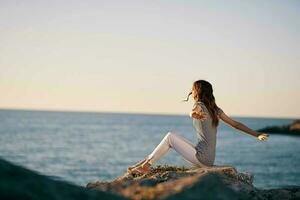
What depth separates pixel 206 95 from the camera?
11.3 meters

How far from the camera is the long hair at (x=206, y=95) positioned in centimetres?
1126

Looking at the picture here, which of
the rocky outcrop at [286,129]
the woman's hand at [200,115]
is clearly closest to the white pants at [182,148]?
the woman's hand at [200,115]

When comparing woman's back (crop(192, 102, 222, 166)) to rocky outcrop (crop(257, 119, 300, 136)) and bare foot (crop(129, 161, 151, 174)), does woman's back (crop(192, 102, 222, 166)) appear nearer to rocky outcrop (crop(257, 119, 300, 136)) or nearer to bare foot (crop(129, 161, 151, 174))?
bare foot (crop(129, 161, 151, 174))

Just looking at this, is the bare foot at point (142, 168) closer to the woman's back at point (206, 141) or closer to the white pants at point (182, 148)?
the white pants at point (182, 148)

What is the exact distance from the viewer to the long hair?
11258 millimetres

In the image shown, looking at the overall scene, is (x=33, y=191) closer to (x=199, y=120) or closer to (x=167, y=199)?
(x=167, y=199)

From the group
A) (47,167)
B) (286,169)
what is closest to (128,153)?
(47,167)

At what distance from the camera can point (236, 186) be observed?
954 centimetres

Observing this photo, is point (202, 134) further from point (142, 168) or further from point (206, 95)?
point (142, 168)

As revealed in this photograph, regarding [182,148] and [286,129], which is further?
[286,129]

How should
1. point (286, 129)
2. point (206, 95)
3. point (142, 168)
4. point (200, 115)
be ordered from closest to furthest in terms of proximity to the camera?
point (142, 168) < point (206, 95) < point (200, 115) < point (286, 129)

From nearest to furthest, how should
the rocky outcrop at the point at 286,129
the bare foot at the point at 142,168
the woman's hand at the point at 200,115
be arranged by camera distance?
the bare foot at the point at 142,168 → the woman's hand at the point at 200,115 → the rocky outcrop at the point at 286,129

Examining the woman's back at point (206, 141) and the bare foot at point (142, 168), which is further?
the woman's back at point (206, 141)

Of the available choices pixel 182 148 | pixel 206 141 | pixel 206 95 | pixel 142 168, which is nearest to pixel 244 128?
pixel 206 141
